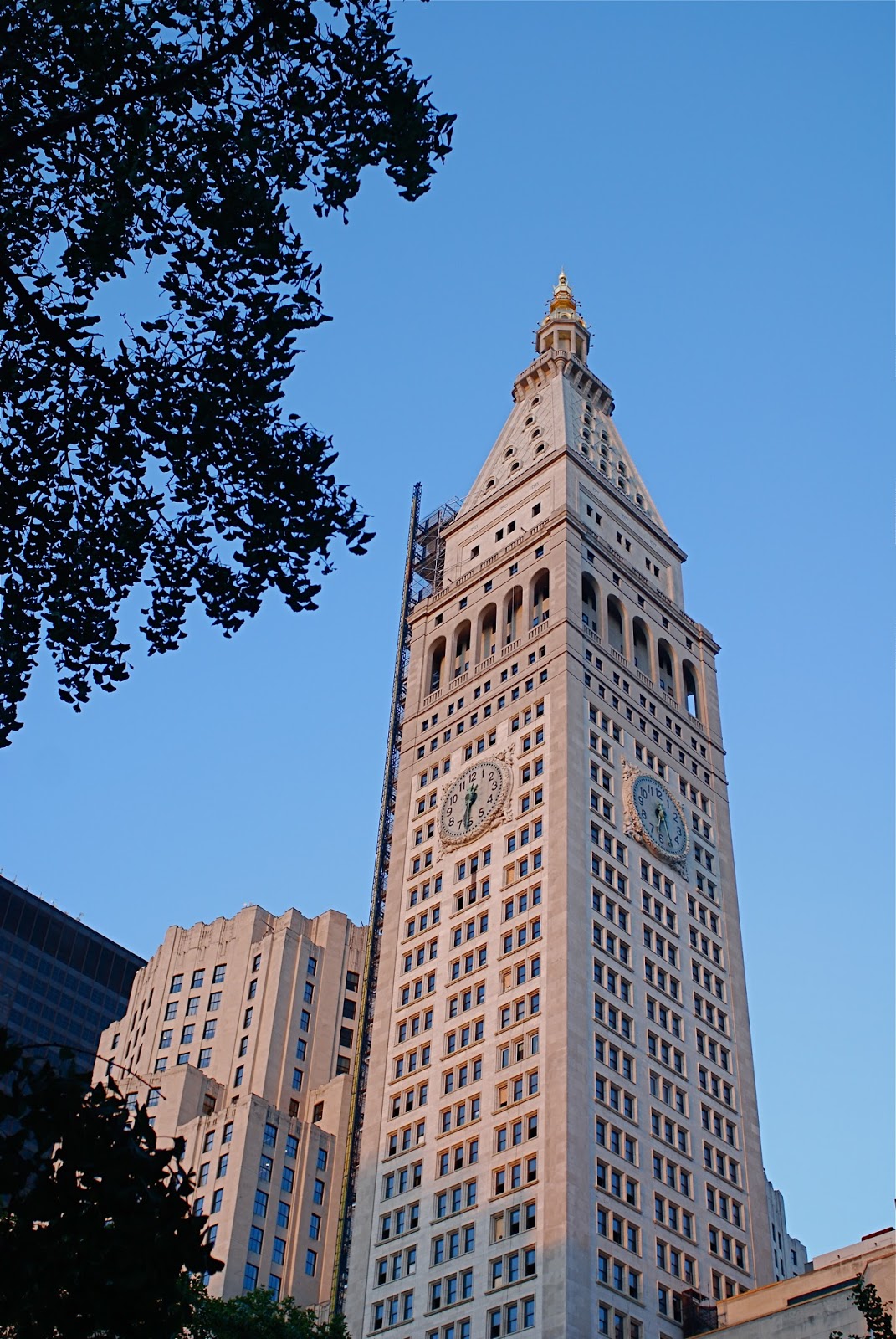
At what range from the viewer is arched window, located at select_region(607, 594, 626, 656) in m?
105

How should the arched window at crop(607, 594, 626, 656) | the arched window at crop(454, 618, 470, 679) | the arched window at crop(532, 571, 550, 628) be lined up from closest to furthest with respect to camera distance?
the arched window at crop(532, 571, 550, 628) → the arched window at crop(607, 594, 626, 656) → the arched window at crop(454, 618, 470, 679)

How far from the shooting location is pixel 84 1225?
18453mm

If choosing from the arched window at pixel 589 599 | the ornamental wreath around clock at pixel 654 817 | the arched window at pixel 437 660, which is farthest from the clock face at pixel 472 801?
the arched window at pixel 589 599

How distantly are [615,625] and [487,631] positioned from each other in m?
8.96

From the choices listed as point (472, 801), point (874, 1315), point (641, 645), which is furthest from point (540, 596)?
point (874, 1315)

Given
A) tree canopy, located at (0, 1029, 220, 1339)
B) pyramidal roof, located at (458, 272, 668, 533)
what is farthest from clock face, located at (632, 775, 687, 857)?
tree canopy, located at (0, 1029, 220, 1339)

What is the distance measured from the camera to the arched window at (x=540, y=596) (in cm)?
10169

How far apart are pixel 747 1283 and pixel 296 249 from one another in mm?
69597

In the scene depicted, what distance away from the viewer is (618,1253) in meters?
73.4

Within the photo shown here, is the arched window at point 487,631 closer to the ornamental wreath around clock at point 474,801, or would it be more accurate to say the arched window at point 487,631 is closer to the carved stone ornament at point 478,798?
the carved stone ornament at point 478,798

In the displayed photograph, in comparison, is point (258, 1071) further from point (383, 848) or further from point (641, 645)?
point (641, 645)

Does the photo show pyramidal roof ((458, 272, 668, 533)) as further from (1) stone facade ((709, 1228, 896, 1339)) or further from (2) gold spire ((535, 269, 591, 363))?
(1) stone facade ((709, 1228, 896, 1339))

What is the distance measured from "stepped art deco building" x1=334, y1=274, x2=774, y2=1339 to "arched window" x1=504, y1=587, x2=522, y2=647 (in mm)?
183

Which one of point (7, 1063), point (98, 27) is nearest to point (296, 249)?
point (98, 27)
